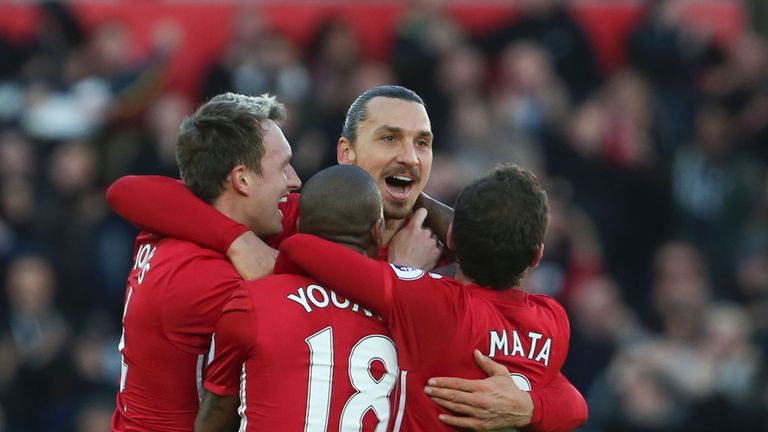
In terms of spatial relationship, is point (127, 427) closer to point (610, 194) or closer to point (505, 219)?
point (505, 219)

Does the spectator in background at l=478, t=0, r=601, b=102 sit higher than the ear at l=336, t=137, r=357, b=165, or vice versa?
the spectator in background at l=478, t=0, r=601, b=102

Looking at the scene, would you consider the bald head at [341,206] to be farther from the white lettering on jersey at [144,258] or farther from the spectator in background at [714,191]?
the spectator in background at [714,191]

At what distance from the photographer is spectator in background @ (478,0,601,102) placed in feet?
34.0

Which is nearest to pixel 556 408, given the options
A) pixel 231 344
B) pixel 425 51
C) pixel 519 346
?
pixel 519 346

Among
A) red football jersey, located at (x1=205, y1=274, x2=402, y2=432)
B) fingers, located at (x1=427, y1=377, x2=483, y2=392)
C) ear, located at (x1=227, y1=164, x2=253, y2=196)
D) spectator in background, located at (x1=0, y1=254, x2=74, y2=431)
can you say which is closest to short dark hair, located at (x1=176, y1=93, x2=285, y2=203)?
ear, located at (x1=227, y1=164, x2=253, y2=196)

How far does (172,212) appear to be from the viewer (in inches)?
179

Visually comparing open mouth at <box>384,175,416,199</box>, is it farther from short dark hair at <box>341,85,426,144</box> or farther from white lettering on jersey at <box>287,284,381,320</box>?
white lettering on jersey at <box>287,284,381,320</box>

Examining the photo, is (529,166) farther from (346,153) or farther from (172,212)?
(172,212)

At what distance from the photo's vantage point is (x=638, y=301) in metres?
9.77

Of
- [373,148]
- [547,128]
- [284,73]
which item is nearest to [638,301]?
[547,128]

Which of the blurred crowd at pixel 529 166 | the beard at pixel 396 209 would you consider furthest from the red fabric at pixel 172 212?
the blurred crowd at pixel 529 166

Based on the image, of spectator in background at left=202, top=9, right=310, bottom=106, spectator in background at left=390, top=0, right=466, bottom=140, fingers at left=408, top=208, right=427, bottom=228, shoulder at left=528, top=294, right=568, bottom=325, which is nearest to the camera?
shoulder at left=528, top=294, right=568, bottom=325

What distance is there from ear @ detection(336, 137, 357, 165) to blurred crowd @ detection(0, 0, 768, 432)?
379 cm

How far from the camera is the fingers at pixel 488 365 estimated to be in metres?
4.29
